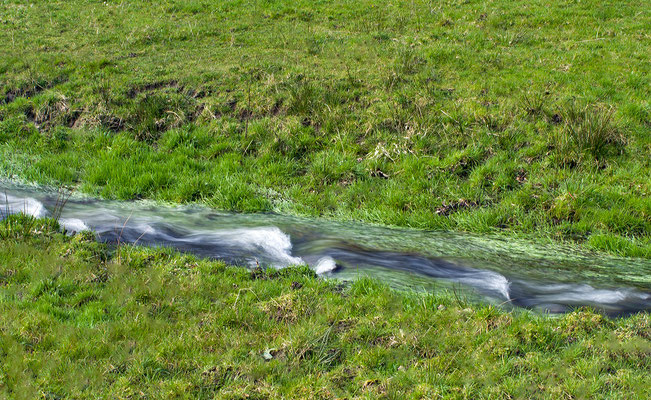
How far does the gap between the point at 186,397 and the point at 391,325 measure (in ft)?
7.33

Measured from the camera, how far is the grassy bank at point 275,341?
4.83 m

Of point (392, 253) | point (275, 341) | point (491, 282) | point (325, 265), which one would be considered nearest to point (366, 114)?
point (392, 253)

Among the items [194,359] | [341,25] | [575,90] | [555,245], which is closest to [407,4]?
[341,25]

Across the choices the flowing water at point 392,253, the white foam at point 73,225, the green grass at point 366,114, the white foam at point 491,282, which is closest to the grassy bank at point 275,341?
the flowing water at point 392,253

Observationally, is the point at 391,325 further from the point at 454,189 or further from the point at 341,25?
the point at 341,25

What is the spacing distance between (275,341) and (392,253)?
10.0 feet

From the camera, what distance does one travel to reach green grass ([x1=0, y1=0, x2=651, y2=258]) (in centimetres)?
1006

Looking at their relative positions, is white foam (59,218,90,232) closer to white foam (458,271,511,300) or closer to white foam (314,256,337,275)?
white foam (314,256,337,275)

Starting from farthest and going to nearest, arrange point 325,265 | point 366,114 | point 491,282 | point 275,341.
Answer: point 366,114 < point 325,265 < point 491,282 < point 275,341

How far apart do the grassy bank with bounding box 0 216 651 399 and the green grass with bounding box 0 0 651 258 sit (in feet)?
11.4

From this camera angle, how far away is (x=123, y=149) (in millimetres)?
12172

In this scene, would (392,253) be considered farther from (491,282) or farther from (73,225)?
(73,225)

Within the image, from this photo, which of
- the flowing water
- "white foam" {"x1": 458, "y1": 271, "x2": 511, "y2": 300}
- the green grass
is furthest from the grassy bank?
the green grass

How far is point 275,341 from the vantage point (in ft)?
18.1
